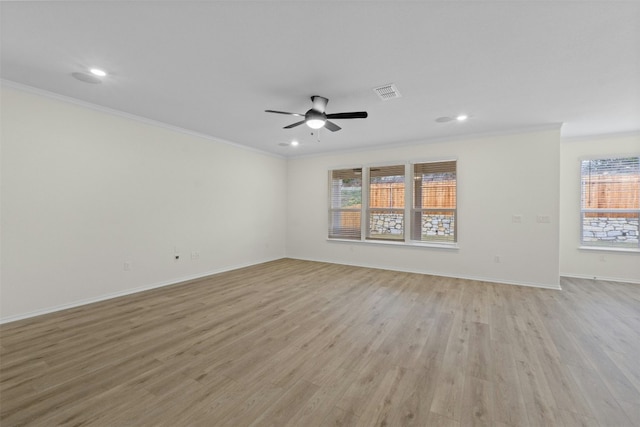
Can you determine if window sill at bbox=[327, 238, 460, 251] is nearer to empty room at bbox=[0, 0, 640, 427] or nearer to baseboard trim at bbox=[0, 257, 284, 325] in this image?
empty room at bbox=[0, 0, 640, 427]

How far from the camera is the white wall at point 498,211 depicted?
4.47m

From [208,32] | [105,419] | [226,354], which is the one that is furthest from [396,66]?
[105,419]

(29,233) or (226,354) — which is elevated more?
(29,233)

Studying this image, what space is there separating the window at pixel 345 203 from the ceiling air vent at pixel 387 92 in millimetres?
3069

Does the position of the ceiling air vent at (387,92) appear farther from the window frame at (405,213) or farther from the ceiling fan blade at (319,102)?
the window frame at (405,213)

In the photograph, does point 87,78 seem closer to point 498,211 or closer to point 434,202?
point 434,202


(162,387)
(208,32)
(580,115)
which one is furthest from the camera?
(580,115)

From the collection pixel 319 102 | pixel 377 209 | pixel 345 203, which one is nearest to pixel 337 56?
pixel 319 102

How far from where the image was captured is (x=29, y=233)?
10.4 ft

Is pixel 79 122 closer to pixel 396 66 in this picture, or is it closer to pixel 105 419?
pixel 105 419

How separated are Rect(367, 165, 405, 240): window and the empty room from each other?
5cm

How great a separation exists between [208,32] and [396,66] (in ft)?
5.76

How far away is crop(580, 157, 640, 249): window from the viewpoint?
486cm

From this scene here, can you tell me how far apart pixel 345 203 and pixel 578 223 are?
473 cm
